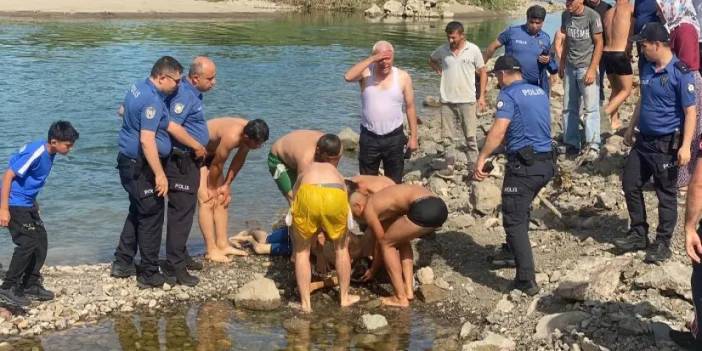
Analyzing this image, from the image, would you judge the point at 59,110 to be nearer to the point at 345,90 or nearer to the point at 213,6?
the point at 345,90

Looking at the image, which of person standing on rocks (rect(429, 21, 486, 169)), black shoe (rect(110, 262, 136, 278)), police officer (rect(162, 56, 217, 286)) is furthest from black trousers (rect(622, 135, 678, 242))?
black shoe (rect(110, 262, 136, 278))

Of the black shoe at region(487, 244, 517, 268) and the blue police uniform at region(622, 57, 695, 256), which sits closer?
the blue police uniform at region(622, 57, 695, 256)

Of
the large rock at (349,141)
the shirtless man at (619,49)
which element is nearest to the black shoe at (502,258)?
the shirtless man at (619,49)

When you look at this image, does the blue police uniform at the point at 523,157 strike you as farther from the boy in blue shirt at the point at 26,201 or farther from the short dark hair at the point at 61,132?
the boy in blue shirt at the point at 26,201

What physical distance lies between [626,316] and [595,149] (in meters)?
4.35

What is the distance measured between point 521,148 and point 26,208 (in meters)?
4.15

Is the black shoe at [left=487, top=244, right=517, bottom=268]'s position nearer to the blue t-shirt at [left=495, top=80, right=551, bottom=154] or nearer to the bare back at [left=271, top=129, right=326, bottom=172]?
the blue t-shirt at [left=495, top=80, right=551, bottom=154]

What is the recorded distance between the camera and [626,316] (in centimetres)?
645

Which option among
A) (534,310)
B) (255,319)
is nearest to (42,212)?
(255,319)

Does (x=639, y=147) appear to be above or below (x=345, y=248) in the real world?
above

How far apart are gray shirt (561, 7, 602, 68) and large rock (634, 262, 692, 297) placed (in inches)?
155

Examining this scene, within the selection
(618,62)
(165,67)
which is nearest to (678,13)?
(618,62)

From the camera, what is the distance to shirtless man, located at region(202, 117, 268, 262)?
8086 mm

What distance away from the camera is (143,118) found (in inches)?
281
